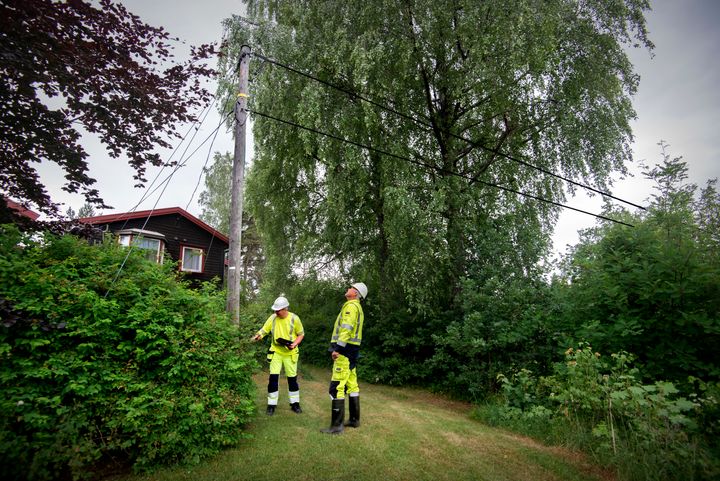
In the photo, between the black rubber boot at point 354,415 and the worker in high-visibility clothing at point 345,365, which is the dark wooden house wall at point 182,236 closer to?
the worker in high-visibility clothing at point 345,365

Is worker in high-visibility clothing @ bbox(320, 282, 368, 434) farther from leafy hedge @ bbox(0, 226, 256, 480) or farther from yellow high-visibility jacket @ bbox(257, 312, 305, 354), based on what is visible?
leafy hedge @ bbox(0, 226, 256, 480)

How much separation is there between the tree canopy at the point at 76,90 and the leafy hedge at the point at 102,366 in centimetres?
294

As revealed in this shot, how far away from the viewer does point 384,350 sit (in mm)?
11289

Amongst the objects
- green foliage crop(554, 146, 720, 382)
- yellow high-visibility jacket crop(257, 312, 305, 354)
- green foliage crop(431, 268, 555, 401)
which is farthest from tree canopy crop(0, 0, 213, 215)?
green foliage crop(554, 146, 720, 382)

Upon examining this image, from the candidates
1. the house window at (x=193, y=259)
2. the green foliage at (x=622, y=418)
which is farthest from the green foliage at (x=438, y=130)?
the house window at (x=193, y=259)

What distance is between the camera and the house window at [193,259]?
62.2 feet

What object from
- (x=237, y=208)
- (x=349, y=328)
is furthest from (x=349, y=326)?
(x=237, y=208)

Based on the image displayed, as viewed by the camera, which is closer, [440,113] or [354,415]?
[354,415]

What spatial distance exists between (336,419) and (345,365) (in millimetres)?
747

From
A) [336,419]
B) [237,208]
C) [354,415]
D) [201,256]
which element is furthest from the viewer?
[201,256]

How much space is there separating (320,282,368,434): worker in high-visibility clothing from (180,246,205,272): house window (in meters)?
15.8

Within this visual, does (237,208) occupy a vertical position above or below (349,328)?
above

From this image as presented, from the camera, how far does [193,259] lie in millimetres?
19406

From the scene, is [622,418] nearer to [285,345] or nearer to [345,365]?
[345,365]
